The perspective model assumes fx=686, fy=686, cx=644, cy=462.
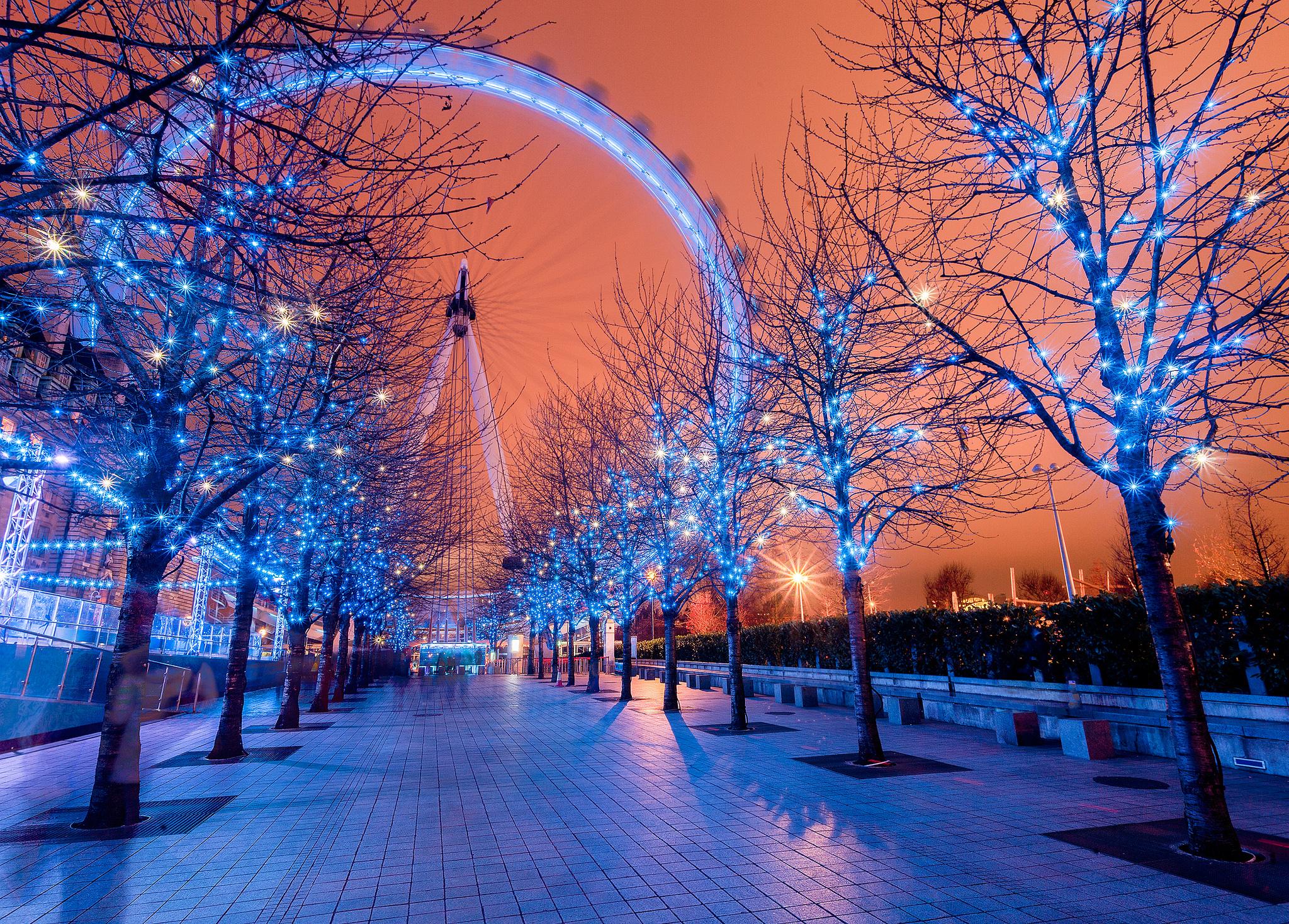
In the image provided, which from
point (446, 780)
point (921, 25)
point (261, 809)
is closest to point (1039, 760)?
point (446, 780)

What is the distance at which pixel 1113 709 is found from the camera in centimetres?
1273

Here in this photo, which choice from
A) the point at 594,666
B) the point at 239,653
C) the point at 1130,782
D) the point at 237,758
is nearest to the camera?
the point at 1130,782

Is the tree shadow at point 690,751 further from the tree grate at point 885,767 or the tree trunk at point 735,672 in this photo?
the tree grate at point 885,767

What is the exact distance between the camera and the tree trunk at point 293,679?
16344mm

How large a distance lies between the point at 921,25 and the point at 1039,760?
32.2ft

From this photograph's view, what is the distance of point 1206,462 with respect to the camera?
251 inches

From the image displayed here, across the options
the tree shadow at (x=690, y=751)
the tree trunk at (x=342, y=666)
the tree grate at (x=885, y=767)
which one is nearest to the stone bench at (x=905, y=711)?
the tree grate at (x=885, y=767)

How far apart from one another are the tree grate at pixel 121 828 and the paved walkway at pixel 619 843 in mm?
119

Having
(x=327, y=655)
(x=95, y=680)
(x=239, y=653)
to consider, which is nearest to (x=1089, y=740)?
(x=239, y=653)

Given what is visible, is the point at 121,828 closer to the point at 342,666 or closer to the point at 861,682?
the point at 861,682

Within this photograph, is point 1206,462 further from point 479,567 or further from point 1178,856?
point 479,567

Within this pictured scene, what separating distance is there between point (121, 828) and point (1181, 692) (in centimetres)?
1061

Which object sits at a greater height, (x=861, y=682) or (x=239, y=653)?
(x=239, y=653)

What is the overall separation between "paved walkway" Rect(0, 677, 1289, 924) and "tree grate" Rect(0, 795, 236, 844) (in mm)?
119
